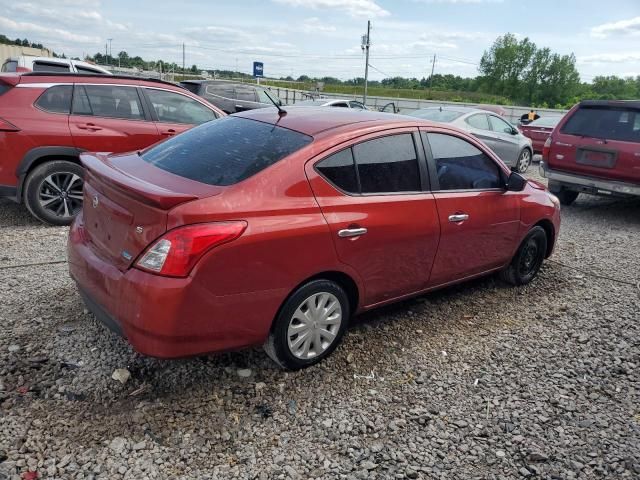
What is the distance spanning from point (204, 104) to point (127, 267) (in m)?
4.86

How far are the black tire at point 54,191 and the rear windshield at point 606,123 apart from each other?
7.26 meters

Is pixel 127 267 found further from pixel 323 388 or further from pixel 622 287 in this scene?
pixel 622 287

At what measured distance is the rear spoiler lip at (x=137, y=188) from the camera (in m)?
2.61

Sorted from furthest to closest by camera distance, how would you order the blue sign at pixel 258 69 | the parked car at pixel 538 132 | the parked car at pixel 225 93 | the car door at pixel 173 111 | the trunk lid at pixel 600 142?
the blue sign at pixel 258 69, the parked car at pixel 538 132, the parked car at pixel 225 93, the trunk lid at pixel 600 142, the car door at pixel 173 111

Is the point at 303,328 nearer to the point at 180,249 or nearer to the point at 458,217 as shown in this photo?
the point at 180,249

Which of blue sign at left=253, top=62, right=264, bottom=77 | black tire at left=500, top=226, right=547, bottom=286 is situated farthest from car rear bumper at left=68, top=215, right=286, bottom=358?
blue sign at left=253, top=62, right=264, bottom=77

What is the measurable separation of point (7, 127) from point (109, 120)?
1.12 meters

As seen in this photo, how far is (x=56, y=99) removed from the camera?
5895 mm

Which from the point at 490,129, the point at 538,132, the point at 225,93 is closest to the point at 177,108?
the point at 490,129

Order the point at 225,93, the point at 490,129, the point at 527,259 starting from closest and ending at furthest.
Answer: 1. the point at 527,259
2. the point at 490,129
3. the point at 225,93

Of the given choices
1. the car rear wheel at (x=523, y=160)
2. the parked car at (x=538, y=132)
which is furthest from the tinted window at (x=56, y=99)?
the parked car at (x=538, y=132)

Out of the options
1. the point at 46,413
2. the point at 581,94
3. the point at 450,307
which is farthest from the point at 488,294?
the point at 581,94

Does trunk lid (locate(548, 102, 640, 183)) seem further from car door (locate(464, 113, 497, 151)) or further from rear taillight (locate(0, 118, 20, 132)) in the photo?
rear taillight (locate(0, 118, 20, 132))

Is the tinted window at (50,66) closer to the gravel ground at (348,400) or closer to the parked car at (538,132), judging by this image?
the gravel ground at (348,400)
